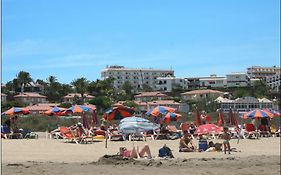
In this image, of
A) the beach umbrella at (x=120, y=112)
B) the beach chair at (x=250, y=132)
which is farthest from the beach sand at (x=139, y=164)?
the beach chair at (x=250, y=132)

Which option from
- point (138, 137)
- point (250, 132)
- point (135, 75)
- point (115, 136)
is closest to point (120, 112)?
point (115, 136)

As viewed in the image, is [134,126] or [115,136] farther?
[115,136]

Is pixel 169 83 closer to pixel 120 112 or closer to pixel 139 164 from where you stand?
pixel 120 112

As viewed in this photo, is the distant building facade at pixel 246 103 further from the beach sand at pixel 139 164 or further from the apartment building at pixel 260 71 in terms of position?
the apartment building at pixel 260 71

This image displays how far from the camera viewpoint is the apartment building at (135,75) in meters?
153

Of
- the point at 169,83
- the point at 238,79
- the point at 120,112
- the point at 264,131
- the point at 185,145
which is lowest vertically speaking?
the point at 264,131

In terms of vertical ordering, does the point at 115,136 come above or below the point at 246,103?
below

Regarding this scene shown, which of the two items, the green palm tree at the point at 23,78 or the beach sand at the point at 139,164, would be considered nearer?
the beach sand at the point at 139,164

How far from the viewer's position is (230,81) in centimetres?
14225

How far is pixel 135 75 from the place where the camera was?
158m

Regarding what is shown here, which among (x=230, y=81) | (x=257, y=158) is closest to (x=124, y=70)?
(x=230, y=81)

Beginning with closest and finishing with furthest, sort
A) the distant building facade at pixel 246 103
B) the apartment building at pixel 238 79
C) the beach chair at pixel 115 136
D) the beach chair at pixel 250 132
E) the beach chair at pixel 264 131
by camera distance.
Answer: the beach chair at pixel 115 136 < the beach chair at pixel 250 132 < the beach chair at pixel 264 131 < the distant building facade at pixel 246 103 < the apartment building at pixel 238 79

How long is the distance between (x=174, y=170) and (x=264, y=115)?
42.8 feet

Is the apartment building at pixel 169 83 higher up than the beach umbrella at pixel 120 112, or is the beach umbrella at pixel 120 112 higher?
the apartment building at pixel 169 83
